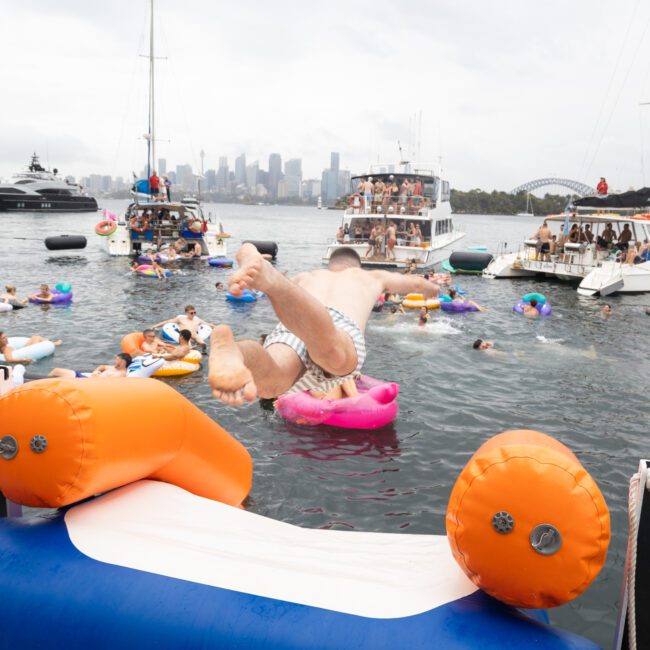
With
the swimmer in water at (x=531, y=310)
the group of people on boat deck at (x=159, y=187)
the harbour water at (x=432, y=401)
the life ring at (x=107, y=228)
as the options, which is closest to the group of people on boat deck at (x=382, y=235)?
the harbour water at (x=432, y=401)

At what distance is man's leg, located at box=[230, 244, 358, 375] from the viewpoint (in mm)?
2996

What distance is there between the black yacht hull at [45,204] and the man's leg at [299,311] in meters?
74.0

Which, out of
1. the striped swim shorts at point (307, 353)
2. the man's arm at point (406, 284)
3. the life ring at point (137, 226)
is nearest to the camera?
the striped swim shorts at point (307, 353)

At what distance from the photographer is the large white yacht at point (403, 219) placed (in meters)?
24.1

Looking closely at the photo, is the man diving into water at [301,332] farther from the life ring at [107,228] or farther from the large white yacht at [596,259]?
the life ring at [107,228]

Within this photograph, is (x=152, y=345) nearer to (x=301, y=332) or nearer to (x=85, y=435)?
(x=301, y=332)

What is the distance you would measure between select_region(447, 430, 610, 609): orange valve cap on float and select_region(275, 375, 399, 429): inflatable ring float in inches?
253

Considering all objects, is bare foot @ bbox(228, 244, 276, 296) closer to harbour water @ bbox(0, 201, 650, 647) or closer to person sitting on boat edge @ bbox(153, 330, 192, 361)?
harbour water @ bbox(0, 201, 650, 647)

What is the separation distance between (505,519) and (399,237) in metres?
24.3

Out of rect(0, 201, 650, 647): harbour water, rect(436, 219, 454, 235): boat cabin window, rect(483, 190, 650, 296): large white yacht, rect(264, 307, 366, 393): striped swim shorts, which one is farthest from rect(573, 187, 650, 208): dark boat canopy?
rect(264, 307, 366, 393): striped swim shorts

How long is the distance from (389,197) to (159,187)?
11.9 meters

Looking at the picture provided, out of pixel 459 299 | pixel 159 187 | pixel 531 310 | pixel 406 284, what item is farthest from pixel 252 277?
pixel 159 187

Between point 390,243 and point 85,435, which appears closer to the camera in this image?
point 85,435

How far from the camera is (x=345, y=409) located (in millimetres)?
8664
